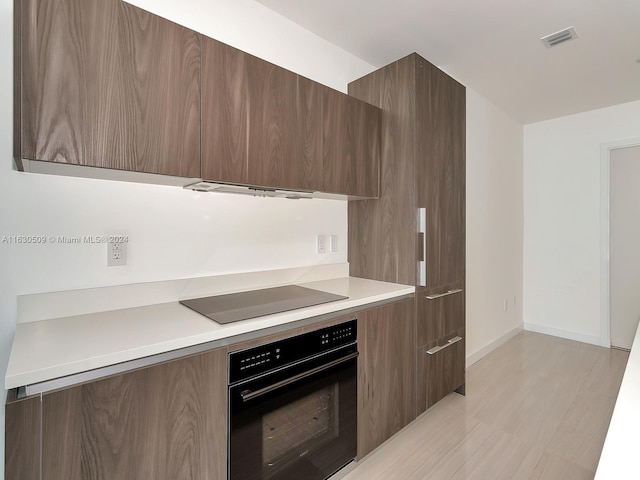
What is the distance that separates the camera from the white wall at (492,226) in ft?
10.3

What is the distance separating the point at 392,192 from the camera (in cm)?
211

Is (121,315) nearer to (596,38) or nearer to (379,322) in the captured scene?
(379,322)

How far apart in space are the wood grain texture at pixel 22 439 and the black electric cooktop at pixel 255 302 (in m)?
0.55

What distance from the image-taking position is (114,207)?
1.40 m

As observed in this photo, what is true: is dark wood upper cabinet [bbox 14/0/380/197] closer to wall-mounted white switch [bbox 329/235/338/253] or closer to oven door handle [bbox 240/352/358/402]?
wall-mounted white switch [bbox 329/235/338/253]

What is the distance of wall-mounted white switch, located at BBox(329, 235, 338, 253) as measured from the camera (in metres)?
2.28

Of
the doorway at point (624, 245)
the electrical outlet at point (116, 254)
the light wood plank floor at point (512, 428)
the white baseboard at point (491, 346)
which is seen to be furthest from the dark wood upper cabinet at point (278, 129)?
the doorway at point (624, 245)

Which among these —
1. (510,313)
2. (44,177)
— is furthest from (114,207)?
(510,313)

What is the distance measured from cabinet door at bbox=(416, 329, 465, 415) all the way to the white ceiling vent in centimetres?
220

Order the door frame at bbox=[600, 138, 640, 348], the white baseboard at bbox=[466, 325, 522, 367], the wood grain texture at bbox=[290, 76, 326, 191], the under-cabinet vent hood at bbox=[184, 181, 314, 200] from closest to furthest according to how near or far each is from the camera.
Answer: the under-cabinet vent hood at bbox=[184, 181, 314, 200] → the wood grain texture at bbox=[290, 76, 326, 191] → the white baseboard at bbox=[466, 325, 522, 367] → the door frame at bbox=[600, 138, 640, 348]

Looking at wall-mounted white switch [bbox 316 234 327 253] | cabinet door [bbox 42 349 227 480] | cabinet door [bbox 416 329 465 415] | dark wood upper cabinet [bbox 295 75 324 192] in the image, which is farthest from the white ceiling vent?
cabinet door [bbox 42 349 227 480]

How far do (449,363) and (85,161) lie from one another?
2.44 m

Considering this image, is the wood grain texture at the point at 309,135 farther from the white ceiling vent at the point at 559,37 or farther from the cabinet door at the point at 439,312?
the white ceiling vent at the point at 559,37

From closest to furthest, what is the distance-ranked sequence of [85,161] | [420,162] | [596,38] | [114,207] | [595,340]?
1. [85,161]
2. [114,207]
3. [420,162]
4. [596,38]
5. [595,340]
